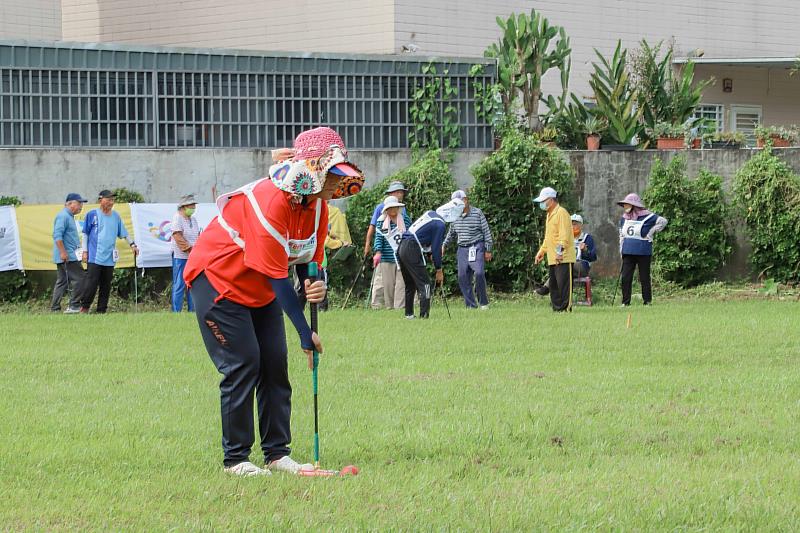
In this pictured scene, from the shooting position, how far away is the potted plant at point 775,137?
905 inches

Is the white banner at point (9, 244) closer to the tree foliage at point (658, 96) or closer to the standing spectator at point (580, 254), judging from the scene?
the standing spectator at point (580, 254)

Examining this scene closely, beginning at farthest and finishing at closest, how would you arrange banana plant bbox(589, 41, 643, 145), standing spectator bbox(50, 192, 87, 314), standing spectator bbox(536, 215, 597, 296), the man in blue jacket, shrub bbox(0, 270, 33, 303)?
banana plant bbox(589, 41, 643, 145) < standing spectator bbox(536, 215, 597, 296) < shrub bbox(0, 270, 33, 303) < standing spectator bbox(50, 192, 87, 314) < the man in blue jacket

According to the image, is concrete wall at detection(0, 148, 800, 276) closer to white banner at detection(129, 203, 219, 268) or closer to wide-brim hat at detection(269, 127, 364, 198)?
white banner at detection(129, 203, 219, 268)

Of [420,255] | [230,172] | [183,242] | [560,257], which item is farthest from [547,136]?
[183,242]

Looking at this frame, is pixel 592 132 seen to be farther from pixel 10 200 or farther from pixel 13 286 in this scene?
pixel 13 286

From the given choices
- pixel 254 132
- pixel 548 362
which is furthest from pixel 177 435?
pixel 254 132

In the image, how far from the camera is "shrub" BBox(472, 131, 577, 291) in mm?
21781

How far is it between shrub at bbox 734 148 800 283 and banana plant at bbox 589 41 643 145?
253cm

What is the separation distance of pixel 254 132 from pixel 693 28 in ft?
41.8

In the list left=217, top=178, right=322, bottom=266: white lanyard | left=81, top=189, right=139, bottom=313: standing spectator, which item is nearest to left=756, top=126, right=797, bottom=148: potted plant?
left=81, top=189, right=139, bottom=313: standing spectator

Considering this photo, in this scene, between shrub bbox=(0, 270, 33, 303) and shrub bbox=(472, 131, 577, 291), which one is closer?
shrub bbox=(0, 270, 33, 303)

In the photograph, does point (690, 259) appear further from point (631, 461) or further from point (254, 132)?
point (631, 461)

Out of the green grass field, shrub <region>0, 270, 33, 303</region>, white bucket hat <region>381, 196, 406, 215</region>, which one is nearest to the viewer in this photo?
the green grass field

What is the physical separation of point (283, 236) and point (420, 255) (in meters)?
11.1
